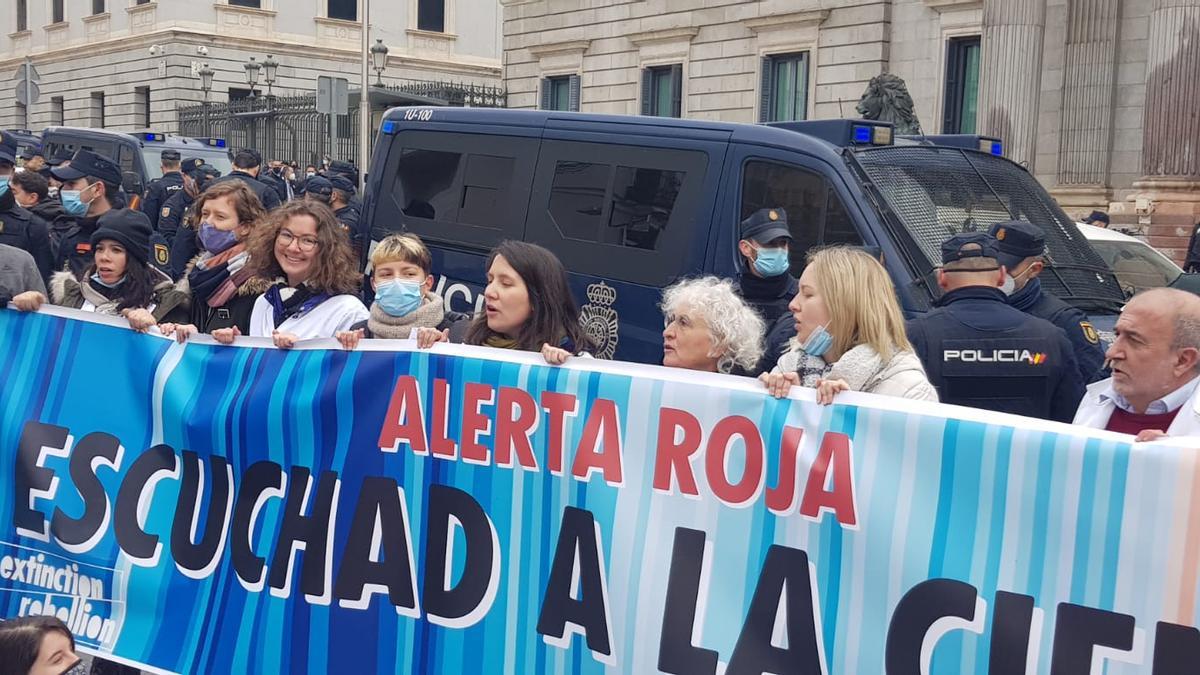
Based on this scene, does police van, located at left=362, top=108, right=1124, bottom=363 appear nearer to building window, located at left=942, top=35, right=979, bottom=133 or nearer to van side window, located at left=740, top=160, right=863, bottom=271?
van side window, located at left=740, top=160, right=863, bottom=271

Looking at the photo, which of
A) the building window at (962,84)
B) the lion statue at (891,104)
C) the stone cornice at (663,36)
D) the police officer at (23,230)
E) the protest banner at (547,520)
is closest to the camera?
the protest banner at (547,520)

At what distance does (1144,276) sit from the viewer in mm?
9852

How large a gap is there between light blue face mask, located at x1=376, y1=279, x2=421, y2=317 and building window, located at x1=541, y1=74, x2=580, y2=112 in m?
29.2

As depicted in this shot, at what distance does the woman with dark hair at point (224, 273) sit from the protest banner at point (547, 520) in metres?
0.62

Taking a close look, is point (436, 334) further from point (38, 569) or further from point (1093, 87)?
point (1093, 87)

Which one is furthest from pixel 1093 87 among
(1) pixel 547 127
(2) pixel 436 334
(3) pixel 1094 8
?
A: (2) pixel 436 334

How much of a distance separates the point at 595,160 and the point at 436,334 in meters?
3.45

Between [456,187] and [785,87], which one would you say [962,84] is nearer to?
[785,87]

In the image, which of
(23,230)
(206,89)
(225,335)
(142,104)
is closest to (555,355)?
(225,335)

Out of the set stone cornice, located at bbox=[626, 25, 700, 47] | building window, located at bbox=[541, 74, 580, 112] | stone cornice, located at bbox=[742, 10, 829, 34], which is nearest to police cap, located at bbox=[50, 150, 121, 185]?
stone cornice, located at bbox=[742, 10, 829, 34]

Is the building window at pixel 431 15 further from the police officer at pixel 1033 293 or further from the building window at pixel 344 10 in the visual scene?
the police officer at pixel 1033 293

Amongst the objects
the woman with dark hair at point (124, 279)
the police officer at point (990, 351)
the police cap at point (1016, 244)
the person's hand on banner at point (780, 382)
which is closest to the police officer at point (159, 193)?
the woman with dark hair at point (124, 279)

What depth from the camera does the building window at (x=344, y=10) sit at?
52.3 m

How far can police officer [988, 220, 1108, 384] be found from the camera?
541cm
